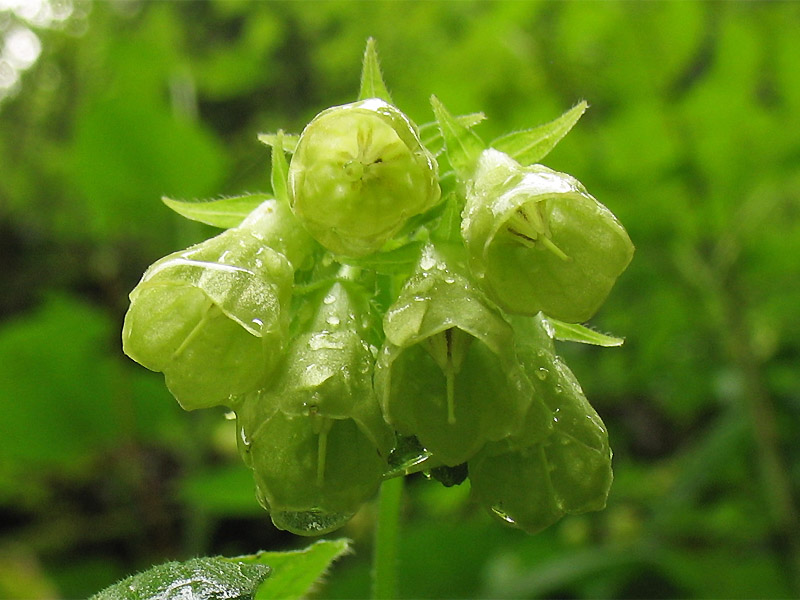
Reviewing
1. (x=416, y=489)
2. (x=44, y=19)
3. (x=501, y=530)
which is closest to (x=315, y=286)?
(x=501, y=530)

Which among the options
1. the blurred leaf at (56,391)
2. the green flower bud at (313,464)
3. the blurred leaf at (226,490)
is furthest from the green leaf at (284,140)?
the blurred leaf at (56,391)

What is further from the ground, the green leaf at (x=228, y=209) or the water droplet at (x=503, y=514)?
the green leaf at (x=228, y=209)

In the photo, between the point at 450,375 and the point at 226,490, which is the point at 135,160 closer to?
the point at 226,490

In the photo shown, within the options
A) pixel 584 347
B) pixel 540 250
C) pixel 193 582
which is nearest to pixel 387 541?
pixel 193 582

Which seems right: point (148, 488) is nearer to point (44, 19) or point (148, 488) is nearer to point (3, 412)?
point (3, 412)

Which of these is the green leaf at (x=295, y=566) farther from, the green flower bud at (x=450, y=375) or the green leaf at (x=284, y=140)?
the green leaf at (x=284, y=140)

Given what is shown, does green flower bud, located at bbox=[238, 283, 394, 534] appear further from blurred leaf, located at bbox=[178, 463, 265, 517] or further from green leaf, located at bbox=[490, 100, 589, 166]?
blurred leaf, located at bbox=[178, 463, 265, 517]

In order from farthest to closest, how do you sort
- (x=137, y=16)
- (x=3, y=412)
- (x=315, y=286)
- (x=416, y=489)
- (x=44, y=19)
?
(x=137, y=16) < (x=44, y=19) < (x=416, y=489) < (x=3, y=412) < (x=315, y=286)

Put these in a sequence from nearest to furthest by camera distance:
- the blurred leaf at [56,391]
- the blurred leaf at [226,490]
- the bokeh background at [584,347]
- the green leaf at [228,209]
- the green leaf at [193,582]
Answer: the green leaf at [193,582] < the green leaf at [228,209] < the bokeh background at [584,347] < the blurred leaf at [226,490] < the blurred leaf at [56,391]
